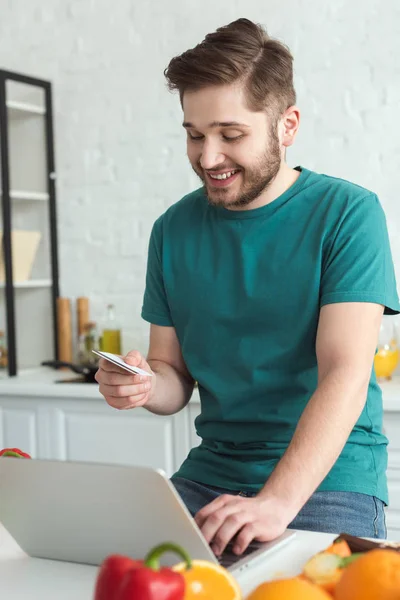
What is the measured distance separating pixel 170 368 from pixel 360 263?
1.78ft

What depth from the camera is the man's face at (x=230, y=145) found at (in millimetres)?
1776

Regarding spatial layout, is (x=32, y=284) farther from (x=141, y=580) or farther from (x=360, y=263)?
(x=141, y=580)

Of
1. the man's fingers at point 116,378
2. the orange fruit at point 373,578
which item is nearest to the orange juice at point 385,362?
the man's fingers at point 116,378

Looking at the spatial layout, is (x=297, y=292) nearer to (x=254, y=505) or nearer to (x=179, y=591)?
(x=254, y=505)

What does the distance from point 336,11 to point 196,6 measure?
1.94ft

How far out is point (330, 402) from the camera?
162cm

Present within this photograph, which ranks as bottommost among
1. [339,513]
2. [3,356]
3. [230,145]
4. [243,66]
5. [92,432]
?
[92,432]

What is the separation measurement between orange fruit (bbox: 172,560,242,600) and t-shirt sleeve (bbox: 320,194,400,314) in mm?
917

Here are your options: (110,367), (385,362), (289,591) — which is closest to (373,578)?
(289,591)

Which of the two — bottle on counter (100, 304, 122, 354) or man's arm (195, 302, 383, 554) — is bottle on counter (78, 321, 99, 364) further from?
man's arm (195, 302, 383, 554)

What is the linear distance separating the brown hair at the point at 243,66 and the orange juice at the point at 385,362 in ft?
4.38

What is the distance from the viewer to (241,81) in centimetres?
179

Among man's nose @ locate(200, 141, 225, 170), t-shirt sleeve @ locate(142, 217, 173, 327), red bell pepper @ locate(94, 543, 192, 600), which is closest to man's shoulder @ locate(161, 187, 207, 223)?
t-shirt sleeve @ locate(142, 217, 173, 327)

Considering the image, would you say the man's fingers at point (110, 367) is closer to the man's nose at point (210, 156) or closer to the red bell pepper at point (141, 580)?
the man's nose at point (210, 156)
